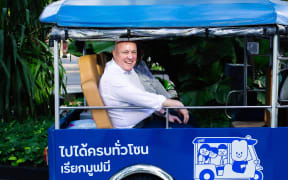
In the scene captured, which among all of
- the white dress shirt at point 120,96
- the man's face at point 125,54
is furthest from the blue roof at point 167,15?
the white dress shirt at point 120,96

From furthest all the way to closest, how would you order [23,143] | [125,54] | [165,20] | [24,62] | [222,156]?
[24,62] → [23,143] → [125,54] → [222,156] → [165,20]

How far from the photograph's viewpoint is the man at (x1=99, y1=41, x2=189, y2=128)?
3361 mm

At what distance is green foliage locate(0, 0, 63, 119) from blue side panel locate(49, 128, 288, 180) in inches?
119

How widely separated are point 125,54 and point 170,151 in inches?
35.7

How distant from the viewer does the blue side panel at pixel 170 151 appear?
3246 mm

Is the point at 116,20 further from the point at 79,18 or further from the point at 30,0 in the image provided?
the point at 30,0

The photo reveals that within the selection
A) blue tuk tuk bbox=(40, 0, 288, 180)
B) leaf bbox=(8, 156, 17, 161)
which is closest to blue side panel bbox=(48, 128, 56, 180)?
blue tuk tuk bbox=(40, 0, 288, 180)

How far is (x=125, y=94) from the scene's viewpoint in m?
3.39

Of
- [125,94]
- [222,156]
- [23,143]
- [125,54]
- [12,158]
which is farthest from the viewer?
[23,143]

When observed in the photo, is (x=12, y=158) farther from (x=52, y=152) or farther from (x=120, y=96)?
(x=120, y=96)

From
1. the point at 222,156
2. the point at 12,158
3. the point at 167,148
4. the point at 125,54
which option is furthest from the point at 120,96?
the point at 12,158

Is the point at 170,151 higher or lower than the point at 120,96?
lower

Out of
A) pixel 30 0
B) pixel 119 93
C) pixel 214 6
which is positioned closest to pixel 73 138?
pixel 119 93

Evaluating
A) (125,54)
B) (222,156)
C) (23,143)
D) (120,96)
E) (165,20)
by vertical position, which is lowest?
(23,143)
